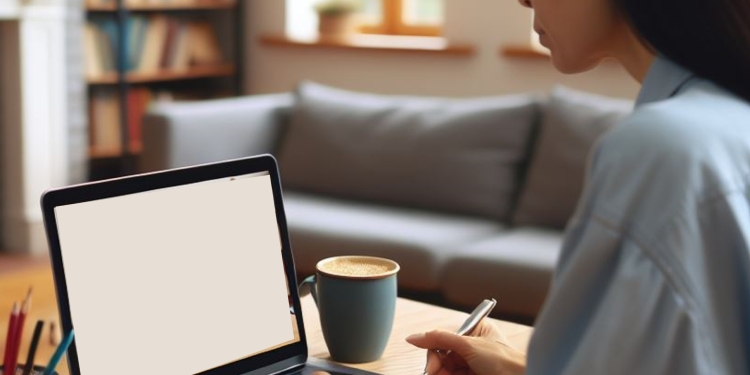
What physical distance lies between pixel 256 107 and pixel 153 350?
258cm

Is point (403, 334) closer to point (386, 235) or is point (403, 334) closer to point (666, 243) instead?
point (666, 243)

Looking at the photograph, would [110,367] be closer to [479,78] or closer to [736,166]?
[736,166]

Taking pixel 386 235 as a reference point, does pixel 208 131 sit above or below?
above

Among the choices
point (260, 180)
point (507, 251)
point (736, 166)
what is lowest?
point (507, 251)

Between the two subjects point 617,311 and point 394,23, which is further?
point 394,23

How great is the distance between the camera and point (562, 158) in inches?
117

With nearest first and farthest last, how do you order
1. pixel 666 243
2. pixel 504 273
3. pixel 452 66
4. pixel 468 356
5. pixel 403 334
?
pixel 666 243
pixel 468 356
pixel 403 334
pixel 504 273
pixel 452 66

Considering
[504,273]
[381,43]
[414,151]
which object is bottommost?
[504,273]

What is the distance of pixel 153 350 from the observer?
3.22 ft

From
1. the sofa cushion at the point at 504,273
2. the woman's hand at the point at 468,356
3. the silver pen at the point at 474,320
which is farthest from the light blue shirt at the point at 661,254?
the sofa cushion at the point at 504,273

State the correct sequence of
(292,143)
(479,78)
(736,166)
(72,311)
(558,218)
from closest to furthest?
1. (736,166)
2. (72,311)
3. (558,218)
4. (292,143)
5. (479,78)

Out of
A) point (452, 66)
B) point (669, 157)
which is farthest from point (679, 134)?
point (452, 66)

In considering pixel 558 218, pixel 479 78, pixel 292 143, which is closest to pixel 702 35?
pixel 558 218

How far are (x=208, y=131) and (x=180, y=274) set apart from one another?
7.75 ft
